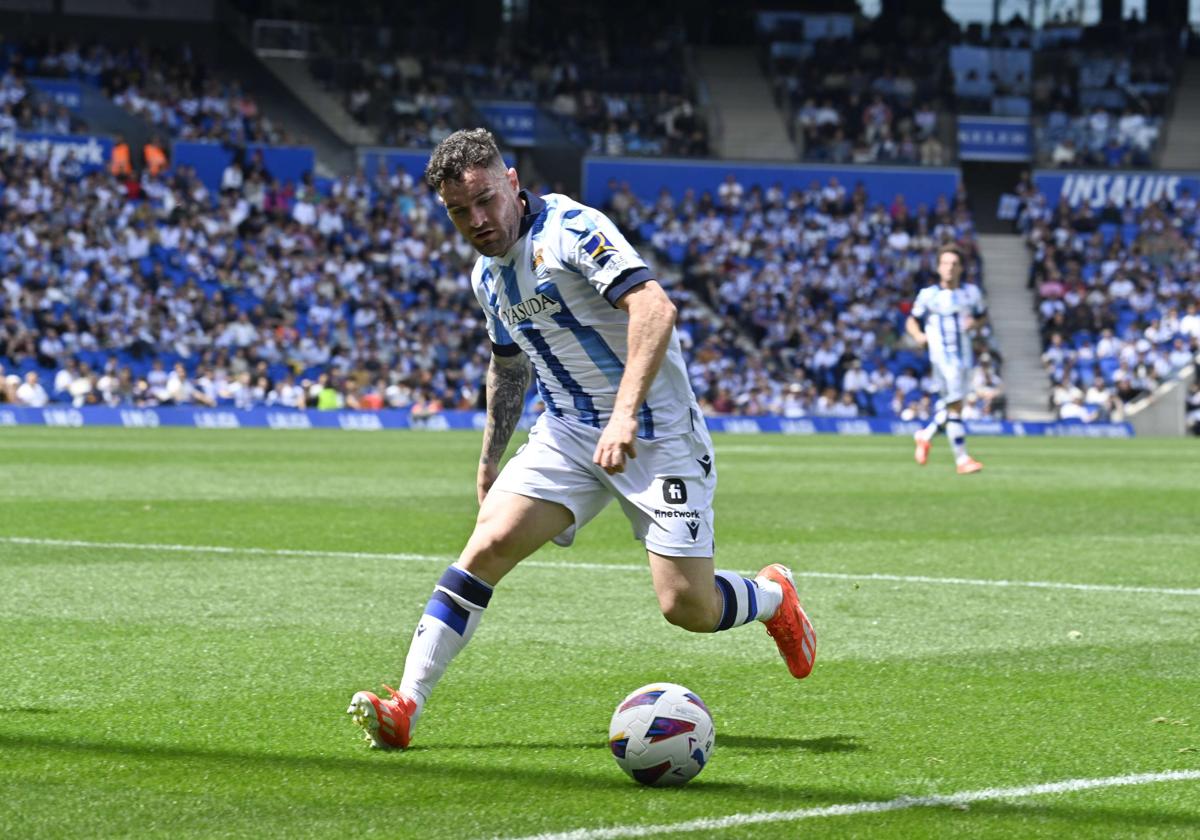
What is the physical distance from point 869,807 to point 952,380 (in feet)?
54.7

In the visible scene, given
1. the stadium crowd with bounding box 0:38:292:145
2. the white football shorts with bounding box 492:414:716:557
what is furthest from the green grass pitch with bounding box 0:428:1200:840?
the stadium crowd with bounding box 0:38:292:145

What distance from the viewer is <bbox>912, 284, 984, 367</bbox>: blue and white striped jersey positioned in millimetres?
Result: 21016

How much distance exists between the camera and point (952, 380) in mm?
21109

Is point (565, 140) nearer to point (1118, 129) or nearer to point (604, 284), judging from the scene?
point (1118, 129)

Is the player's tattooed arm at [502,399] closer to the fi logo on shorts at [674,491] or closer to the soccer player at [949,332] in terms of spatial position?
the fi logo on shorts at [674,491]

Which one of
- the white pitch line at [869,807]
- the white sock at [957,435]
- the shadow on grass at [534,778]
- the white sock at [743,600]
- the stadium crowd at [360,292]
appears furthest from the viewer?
the stadium crowd at [360,292]

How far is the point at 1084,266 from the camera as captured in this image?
45031mm

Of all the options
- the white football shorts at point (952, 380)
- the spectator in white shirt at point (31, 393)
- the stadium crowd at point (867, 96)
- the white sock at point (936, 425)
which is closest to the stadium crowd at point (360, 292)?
the spectator in white shirt at point (31, 393)

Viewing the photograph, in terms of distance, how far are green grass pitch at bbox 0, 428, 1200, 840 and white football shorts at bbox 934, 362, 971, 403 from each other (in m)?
5.10

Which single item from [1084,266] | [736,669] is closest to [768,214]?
[1084,266]

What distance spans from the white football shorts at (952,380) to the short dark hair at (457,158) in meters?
16.0

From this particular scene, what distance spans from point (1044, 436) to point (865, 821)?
3533 centimetres

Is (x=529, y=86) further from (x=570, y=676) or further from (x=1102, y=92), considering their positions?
(x=570, y=676)

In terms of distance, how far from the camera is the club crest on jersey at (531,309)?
5965mm
